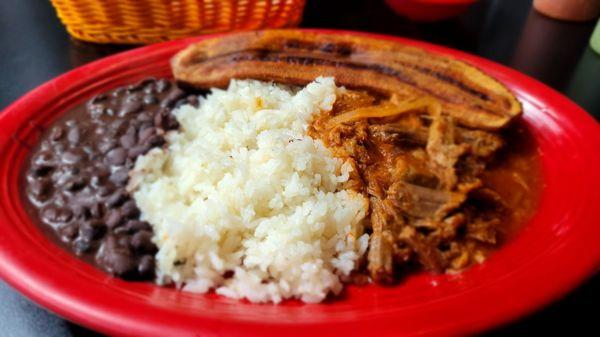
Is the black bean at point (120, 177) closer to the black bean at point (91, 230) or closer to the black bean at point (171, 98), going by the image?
the black bean at point (91, 230)

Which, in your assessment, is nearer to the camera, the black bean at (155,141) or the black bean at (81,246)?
the black bean at (81,246)

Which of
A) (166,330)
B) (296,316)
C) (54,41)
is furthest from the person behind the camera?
(54,41)

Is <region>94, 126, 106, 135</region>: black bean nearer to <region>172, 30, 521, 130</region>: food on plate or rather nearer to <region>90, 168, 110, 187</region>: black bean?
<region>90, 168, 110, 187</region>: black bean

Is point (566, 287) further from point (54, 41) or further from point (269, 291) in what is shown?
point (54, 41)

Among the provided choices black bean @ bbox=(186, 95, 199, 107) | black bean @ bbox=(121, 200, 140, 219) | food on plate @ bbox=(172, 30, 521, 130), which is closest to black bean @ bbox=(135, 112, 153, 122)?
black bean @ bbox=(186, 95, 199, 107)

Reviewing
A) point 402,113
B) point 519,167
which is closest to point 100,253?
point 402,113

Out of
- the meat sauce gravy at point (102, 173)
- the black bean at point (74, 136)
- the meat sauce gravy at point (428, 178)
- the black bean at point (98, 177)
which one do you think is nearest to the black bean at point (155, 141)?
the meat sauce gravy at point (102, 173)
